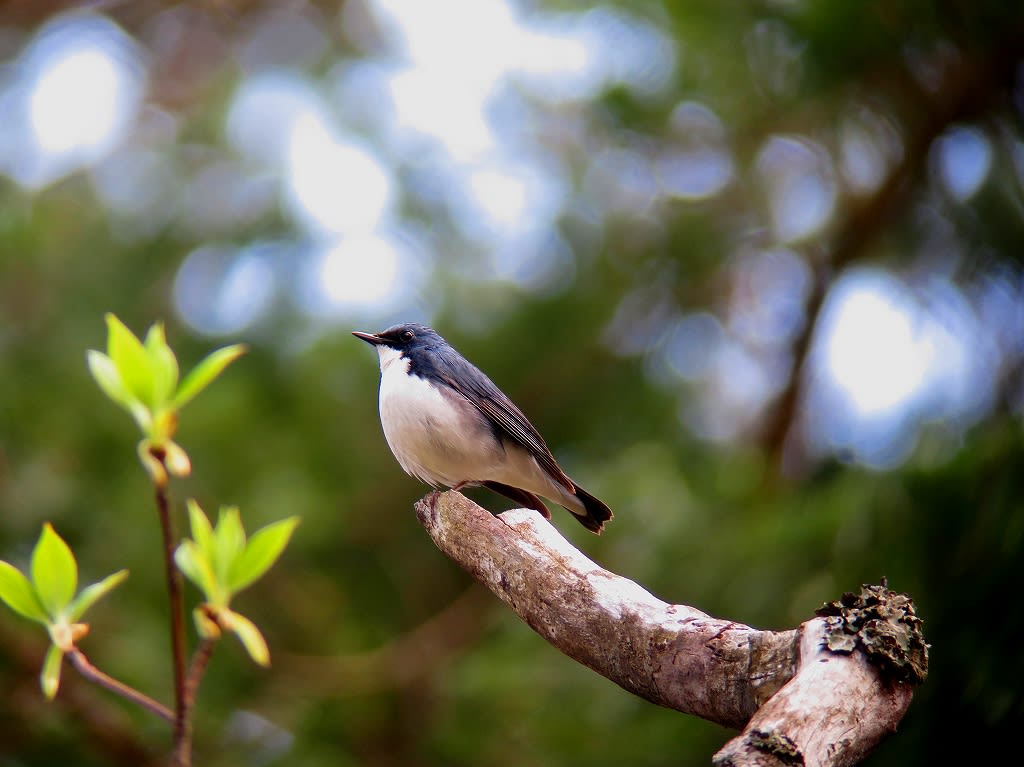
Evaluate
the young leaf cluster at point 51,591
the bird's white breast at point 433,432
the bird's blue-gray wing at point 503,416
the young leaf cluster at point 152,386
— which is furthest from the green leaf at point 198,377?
the bird's blue-gray wing at point 503,416

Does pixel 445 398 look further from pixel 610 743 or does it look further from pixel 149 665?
pixel 149 665

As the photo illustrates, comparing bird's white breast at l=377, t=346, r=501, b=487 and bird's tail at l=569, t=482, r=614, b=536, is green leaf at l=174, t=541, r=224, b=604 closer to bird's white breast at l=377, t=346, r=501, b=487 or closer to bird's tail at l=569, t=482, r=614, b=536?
bird's white breast at l=377, t=346, r=501, b=487

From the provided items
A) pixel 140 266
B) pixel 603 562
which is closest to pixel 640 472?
pixel 603 562

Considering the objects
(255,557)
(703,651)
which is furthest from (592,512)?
(255,557)

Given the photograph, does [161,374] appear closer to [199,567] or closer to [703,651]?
[199,567]

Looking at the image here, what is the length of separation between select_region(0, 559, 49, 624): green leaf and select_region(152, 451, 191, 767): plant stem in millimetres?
269

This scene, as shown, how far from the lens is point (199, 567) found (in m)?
1.83

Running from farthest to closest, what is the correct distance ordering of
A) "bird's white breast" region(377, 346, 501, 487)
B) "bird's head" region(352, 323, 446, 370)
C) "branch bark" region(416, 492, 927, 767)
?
"bird's head" region(352, 323, 446, 370) → "bird's white breast" region(377, 346, 501, 487) → "branch bark" region(416, 492, 927, 767)

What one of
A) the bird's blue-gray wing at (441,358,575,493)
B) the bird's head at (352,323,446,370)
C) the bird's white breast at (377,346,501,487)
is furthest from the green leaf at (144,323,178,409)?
the bird's head at (352,323,446,370)

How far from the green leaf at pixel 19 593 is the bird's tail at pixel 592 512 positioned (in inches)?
85.9

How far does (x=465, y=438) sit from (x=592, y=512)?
1.88 feet

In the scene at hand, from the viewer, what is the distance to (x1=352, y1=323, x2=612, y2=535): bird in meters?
3.74

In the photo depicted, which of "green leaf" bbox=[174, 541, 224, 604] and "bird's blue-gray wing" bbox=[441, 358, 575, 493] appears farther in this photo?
"bird's blue-gray wing" bbox=[441, 358, 575, 493]

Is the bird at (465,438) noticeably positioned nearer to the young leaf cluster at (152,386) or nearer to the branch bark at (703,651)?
the branch bark at (703,651)
